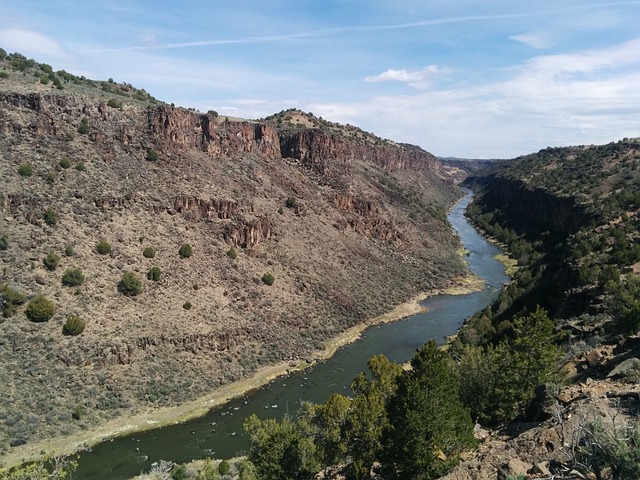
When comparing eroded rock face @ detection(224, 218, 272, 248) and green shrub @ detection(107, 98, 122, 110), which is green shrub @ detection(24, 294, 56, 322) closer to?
eroded rock face @ detection(224, 218, 272, 248)

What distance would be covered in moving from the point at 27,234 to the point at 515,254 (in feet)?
314

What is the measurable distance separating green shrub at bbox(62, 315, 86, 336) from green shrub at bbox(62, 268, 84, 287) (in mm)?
4798

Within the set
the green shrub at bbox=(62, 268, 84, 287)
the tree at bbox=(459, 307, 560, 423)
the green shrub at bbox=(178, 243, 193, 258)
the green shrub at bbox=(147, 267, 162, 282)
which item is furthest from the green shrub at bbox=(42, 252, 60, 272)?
the tree at bbox=(459, 307, 560, 423)

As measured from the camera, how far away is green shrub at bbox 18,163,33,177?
53.6 metres

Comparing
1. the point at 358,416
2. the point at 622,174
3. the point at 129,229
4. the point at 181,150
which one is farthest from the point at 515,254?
the point at 358,416

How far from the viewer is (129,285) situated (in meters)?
50.4

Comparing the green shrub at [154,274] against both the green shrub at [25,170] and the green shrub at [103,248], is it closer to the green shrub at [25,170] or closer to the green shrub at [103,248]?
the green shrub at [103,248]

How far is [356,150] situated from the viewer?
14200cm

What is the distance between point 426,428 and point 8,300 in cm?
3953

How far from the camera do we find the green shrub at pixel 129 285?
50.5m

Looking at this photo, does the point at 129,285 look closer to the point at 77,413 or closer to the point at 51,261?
the point at 51,261

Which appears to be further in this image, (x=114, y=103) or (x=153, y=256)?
(x=114, y=103)

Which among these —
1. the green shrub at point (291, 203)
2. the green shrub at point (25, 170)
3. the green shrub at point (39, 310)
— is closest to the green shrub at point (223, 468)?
the green shrub at point (39, 310)

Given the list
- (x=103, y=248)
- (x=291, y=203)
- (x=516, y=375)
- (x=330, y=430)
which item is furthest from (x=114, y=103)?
(x=516, y=375)
